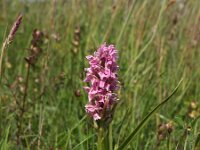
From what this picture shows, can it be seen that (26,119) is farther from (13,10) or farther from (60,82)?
(13,10)

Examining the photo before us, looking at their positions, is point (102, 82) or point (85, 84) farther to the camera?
point (85, 84)

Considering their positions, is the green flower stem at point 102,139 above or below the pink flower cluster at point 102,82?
below

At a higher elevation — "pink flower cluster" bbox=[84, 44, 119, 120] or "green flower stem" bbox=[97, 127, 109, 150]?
"pink flower cluster" bbox=[84, 44, 119, 120]

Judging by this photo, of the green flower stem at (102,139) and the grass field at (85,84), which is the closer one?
the green flower stem at (102,139)

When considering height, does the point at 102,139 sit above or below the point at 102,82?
below

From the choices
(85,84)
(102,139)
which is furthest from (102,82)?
(85,84)

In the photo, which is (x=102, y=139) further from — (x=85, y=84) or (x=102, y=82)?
(x=85, y=84)

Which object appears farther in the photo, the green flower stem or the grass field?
the grass field
